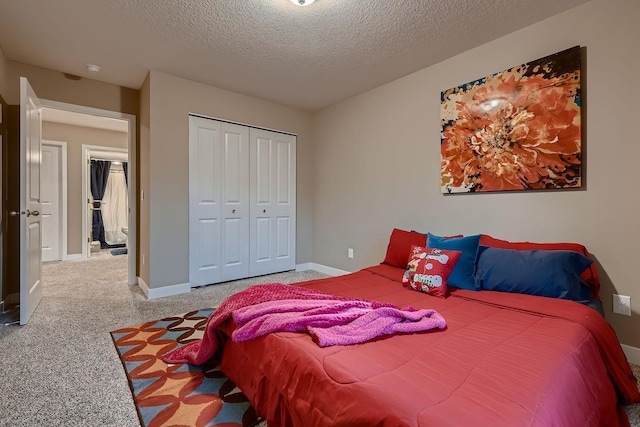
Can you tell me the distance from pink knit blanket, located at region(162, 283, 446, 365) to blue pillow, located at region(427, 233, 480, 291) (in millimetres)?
724

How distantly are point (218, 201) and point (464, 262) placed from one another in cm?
285

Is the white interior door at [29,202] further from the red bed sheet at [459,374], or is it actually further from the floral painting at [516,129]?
the floral painting at [516,129]

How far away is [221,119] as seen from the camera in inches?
147

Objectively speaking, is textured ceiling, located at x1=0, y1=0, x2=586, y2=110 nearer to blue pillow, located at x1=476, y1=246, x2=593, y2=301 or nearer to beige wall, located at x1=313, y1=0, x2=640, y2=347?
beige wall, located at x1=313, y1=0, x2=640, y2=347

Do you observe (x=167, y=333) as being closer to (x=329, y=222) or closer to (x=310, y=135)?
(x=329, y=222)

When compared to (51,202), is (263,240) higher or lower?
lower

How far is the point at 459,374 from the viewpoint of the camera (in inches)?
39.3

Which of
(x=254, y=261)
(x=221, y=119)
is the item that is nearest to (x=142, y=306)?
(x=254, y=261)

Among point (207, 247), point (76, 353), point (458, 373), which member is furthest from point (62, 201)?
point (458, 373)

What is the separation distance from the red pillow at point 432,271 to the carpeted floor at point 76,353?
174 cm

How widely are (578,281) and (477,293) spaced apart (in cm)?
57

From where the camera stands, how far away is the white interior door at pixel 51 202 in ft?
17.0

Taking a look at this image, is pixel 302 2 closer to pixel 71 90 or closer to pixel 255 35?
pixel 255 35

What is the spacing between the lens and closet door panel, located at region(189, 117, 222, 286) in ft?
Result: 11.6
